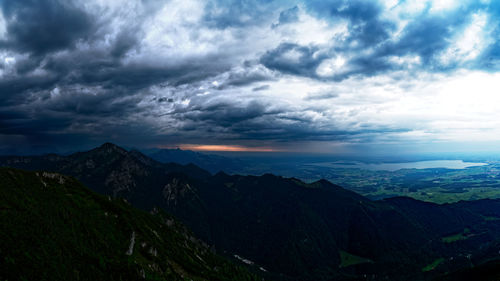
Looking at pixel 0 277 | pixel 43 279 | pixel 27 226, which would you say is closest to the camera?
pixel 0 277

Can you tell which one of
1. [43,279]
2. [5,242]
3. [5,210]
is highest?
[5,210]

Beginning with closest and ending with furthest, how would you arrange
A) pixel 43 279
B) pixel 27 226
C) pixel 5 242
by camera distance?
1. pixel 43 279
2. pixel 5 242
3. pixel 27 226

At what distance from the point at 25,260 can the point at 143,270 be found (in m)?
73.3

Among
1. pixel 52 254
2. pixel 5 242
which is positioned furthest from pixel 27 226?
pixel 52 254

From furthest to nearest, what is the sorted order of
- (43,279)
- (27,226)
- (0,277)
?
1. (27,226)
2. (43,279)
3. (0,277)

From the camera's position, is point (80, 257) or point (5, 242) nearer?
point (5, 242)

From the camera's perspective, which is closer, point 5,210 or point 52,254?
point 52,254

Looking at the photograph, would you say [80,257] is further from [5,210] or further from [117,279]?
[5,210]

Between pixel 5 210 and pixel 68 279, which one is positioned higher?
pixel 5 210

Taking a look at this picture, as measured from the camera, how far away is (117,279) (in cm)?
18238

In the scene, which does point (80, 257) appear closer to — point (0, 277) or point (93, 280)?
point (93, 280)

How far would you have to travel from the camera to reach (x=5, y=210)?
199 meters

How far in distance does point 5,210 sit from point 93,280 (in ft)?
309

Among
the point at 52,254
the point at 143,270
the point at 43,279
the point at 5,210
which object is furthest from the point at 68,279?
Result: the point at 5,210
